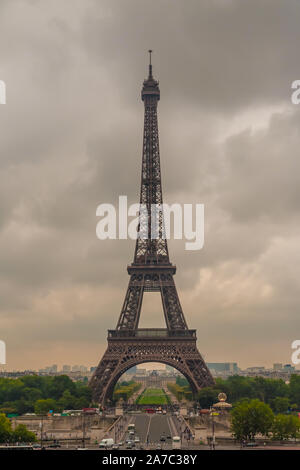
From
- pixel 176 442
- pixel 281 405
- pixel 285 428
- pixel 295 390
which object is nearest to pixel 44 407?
pixel 176 442

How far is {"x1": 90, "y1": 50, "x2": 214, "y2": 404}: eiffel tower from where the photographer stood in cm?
9938

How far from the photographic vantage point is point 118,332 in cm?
10125

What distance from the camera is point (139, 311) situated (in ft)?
339

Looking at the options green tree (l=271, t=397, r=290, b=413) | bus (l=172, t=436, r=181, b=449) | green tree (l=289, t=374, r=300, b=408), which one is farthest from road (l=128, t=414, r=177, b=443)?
green tree (l=289, t=374, r=300, b=408)

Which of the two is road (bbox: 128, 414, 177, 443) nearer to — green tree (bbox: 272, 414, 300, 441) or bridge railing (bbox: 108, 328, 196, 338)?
green tree (bbox: 272, 414, 300, 441)

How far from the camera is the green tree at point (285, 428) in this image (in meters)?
67.9

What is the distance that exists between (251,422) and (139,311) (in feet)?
127

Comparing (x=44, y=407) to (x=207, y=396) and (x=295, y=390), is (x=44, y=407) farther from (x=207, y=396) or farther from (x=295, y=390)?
(x=295, y=390)

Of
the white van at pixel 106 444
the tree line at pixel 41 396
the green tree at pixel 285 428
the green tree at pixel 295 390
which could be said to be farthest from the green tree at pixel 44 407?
the green tree at pixel 295 390

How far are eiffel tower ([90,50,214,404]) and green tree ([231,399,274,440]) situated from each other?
28.7 metres

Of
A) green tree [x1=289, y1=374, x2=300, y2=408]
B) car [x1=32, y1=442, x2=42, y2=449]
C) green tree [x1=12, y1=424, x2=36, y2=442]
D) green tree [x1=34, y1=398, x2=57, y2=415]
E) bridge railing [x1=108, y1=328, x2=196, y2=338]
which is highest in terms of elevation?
bridge railing [x1=108, y1=328, x2=196, y2=338]

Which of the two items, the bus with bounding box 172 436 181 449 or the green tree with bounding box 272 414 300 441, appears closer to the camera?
the bus with bounding box 172 436 181 449
